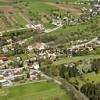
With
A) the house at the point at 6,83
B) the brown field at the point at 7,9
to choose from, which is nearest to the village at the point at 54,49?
the house at the point at 6,83

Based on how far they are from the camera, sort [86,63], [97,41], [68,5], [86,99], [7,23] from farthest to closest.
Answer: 1. [68,5]
2. [7,23]
3. [97,41]
4. [86,63]
5. [86,99]

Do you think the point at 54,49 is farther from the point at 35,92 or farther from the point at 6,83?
the point at 35,92

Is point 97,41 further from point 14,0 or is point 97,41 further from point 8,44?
point 14,0

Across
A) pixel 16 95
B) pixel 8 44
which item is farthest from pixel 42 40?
pixel 16 95

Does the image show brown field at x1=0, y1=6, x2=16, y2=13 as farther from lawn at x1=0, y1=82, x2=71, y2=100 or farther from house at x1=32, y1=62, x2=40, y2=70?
lawn at x1=0, y1=82, x2=71, y2=100

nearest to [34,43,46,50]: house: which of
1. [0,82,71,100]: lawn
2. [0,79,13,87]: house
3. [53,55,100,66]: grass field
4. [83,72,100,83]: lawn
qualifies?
[53,55,100,66]: grass field

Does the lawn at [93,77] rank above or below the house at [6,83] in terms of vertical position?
below

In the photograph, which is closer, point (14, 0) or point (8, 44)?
point (8, 44)

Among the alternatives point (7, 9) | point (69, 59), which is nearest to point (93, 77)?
point (69, 59)

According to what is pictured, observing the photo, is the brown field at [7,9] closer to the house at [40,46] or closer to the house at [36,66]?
the house at [40,46]

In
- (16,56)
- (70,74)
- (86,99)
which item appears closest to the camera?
(86,99)
